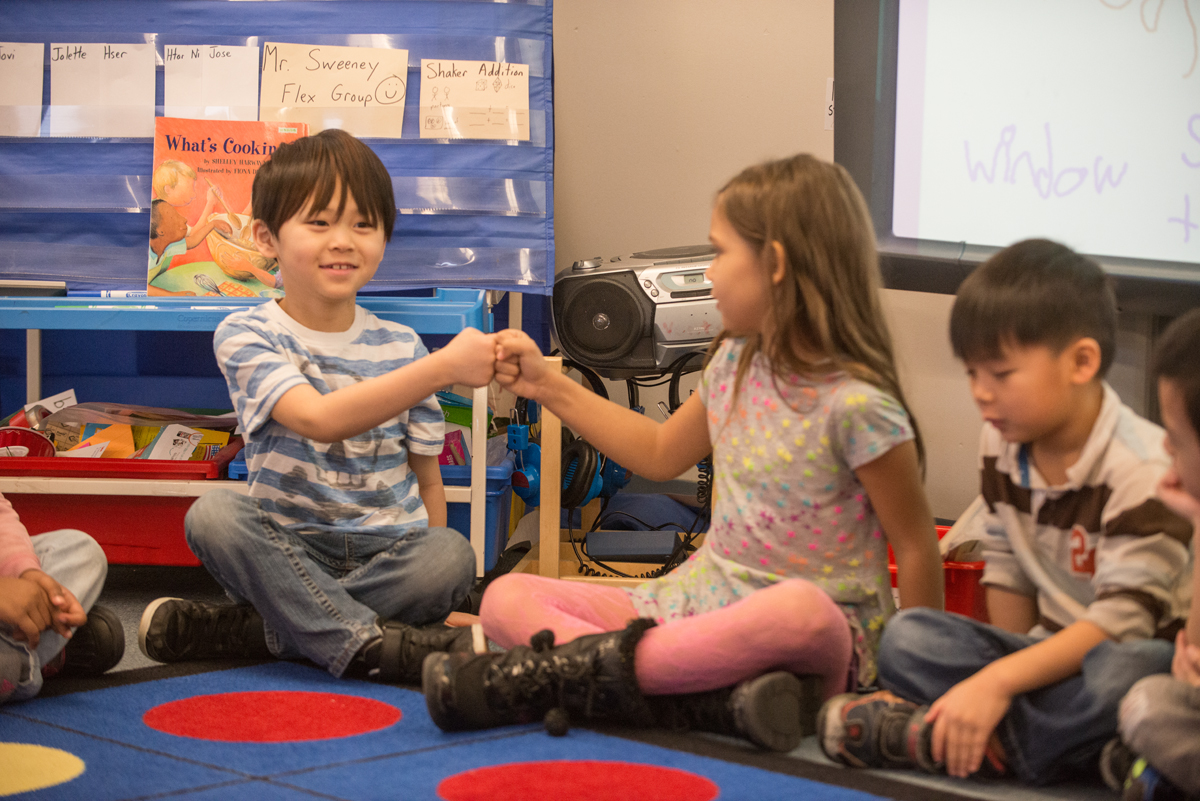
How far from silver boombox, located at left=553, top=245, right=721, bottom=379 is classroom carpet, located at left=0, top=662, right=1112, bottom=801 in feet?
2.41

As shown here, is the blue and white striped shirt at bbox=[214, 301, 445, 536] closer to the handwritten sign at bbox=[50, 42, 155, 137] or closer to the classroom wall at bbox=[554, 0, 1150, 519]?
the handwritten sign at bbox=[50, 42, 155, 137]

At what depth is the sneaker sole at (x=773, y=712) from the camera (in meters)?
0.78

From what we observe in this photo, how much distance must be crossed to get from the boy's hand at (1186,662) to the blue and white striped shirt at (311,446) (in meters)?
0.77

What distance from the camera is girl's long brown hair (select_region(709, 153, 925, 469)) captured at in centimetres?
90

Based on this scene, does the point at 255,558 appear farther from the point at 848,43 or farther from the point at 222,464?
the point at 848,43

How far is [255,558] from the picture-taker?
1014 mm

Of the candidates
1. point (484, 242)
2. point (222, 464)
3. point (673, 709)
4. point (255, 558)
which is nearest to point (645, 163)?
point (484, 242)

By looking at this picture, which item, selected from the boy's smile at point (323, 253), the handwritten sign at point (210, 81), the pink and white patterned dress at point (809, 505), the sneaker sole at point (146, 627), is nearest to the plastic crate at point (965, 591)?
the pink and white patterned dress at point (809, 505)

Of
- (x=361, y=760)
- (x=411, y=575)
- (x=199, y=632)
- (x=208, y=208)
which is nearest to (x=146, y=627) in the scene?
(x=199, y=632)

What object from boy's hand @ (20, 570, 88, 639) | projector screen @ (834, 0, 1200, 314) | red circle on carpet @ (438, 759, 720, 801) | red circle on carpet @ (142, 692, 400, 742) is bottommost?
red circle on carpet @ (142, 692, 400, 742)

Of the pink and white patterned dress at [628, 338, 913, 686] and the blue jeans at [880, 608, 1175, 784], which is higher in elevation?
the pink and white patterned dress at [628, 338, 913, 686]

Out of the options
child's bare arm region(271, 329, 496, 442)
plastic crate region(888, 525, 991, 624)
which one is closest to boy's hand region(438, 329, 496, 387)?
child's bare arm region(271, 329, 496, 442)

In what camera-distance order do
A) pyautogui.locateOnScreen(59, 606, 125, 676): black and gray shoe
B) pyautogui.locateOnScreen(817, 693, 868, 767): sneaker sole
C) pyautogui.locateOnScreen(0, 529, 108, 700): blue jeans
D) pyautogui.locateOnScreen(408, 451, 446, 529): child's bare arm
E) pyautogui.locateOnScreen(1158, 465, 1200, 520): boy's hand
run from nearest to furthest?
pyautogui.locateOnScreen(1158, 465, 1200, 520): boy's hand < pyautogui.locateOnScreen(817, 693, 868, 767): sneaker sole < pyautogui.locateOnScreen(0, 529, 108, 700): blue jeans < pyautogui.locateOnScreen(59, 606, 125, 676): black and gray shoe < pyautogui.locateOnScreen(408, 451, 446, 529): child's bare arm

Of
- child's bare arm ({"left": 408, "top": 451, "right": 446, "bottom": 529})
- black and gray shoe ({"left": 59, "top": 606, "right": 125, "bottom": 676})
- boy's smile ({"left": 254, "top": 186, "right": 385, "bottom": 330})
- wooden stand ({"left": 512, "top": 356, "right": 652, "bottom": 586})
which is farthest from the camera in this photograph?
wooden stand ({"left": 512, "top": 356, "right": 652, "bottom": 586})
